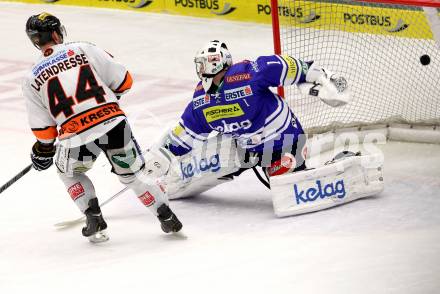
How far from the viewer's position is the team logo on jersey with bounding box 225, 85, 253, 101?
5.95 m

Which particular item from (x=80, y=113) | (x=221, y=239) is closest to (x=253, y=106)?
(x=221, y=239)

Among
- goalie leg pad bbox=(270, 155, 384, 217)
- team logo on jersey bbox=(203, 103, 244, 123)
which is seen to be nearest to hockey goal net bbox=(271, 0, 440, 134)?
team logo on jersey bbox=(203, 103, 244, 123)

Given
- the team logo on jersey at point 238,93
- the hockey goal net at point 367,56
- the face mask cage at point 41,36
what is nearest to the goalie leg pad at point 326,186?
the team logo on jersey at point 238,93

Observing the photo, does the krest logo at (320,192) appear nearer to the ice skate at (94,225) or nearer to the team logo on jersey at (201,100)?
the team logo on jersey at (201,100)

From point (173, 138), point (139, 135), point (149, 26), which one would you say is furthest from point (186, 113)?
point (149, 26)

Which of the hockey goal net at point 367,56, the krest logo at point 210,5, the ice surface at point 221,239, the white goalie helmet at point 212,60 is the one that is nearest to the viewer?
the ice surface at point 221,239

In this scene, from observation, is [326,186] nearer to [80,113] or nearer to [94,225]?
[94,225]

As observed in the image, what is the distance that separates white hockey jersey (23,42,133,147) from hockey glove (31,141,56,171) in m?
0.08

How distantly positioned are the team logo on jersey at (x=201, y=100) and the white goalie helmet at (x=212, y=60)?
110mm

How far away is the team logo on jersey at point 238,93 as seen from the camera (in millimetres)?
5945

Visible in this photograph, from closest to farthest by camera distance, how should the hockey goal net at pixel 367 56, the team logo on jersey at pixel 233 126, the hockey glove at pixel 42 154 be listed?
1. the hockey glove at pixel 42 154
2. the team logo on jersey at pixel 233 126
3. the hockey goal net at pixel 367 56

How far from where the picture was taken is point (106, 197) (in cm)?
671

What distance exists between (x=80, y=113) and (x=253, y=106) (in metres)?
0.97

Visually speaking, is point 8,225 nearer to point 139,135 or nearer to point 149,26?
point 139,135
